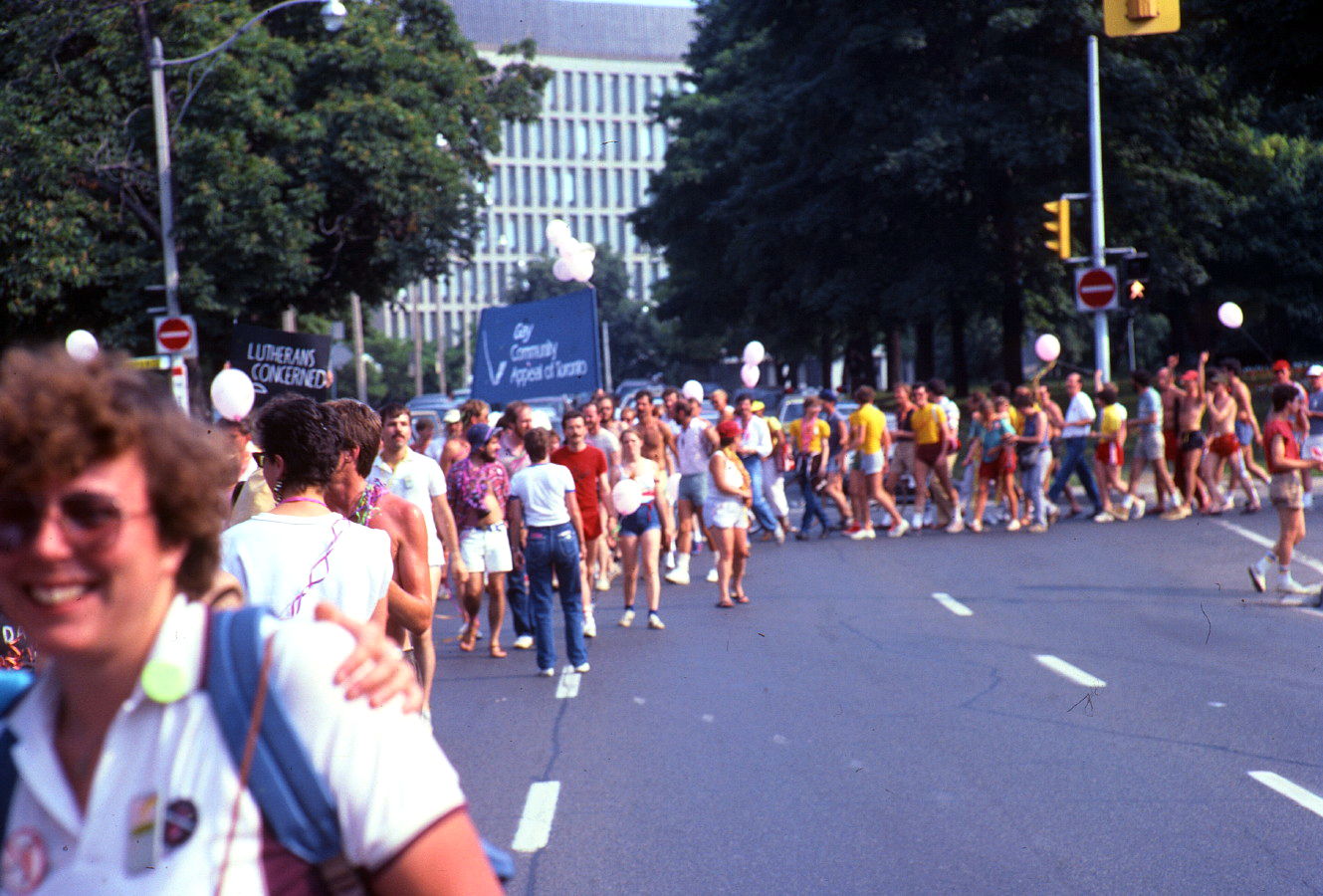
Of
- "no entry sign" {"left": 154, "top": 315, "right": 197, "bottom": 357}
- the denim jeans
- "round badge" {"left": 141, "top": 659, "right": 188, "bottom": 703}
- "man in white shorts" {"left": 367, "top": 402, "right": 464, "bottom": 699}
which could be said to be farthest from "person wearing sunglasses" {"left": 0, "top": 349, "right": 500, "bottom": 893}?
"no entry sign" {"left": 154, "top": 315, "right": 197, "bottom": 357}

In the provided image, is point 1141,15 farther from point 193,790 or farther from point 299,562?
point 193,790

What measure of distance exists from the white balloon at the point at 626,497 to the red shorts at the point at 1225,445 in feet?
29.3

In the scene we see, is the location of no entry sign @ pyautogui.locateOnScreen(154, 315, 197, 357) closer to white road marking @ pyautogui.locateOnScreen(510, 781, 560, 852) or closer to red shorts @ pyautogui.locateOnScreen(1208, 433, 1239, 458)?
red shorts @ pyautogui.locateOnScreen(1208, 433, 1239, 458)

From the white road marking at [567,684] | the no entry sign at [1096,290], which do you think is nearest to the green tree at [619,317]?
the no entry sign at [1096,290]

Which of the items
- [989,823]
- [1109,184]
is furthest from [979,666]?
[1109,184]

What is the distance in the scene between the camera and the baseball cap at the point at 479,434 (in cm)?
1109

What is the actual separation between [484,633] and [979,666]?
469 centimetres

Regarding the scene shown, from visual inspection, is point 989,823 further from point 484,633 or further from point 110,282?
point 110,282

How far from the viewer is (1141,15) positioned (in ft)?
33.1

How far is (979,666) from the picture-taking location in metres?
10.0

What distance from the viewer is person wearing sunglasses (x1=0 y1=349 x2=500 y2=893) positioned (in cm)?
163

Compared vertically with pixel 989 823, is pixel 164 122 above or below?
above

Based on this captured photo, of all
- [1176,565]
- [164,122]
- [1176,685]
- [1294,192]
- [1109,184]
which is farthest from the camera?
[1294,192]

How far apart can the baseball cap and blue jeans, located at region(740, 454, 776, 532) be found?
823 cm
